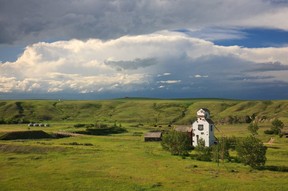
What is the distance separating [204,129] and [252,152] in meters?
33.9

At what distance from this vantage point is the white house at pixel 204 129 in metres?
102

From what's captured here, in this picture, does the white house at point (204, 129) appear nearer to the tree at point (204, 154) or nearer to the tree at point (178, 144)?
the tree at point (178, 144)

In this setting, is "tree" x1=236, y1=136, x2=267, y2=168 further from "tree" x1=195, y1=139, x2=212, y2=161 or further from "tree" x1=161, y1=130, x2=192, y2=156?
"tree" x1=161, y1=130, x2=192, y2=156

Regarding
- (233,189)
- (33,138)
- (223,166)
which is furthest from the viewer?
(33,138)

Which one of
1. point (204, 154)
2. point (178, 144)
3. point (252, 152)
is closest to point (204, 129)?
point (178, 144)

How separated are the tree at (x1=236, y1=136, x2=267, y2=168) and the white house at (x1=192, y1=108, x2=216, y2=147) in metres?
30.6

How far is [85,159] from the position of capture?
257ft

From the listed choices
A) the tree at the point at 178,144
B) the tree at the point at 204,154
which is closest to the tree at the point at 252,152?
the tree at the point at 204,154

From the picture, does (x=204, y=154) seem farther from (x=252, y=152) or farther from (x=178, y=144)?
(x=252, y=152)

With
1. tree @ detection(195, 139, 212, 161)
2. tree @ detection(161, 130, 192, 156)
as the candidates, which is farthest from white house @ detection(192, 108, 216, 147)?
tree @ detection(195, 139, 212, 161)

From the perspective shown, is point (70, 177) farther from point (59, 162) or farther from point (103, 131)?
point (103, 131)

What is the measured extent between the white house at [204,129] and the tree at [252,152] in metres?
30.6

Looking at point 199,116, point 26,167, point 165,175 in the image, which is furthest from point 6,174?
point 199,116

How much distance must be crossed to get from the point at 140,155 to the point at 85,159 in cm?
1336
